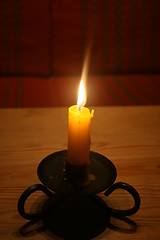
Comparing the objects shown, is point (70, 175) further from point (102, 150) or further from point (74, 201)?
point (102, 150)

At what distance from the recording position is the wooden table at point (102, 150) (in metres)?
0.66

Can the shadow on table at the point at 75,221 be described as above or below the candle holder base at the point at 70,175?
below

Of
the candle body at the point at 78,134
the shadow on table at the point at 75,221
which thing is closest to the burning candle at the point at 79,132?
the candle body at the point at 78,134

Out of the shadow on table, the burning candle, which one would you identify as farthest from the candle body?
the shadow on table

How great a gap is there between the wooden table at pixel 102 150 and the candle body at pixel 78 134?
0.17 meters

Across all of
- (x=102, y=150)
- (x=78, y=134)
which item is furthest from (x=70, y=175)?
(x=102, y=150)

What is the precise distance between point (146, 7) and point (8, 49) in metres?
0.82

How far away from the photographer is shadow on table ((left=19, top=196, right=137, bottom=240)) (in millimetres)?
624

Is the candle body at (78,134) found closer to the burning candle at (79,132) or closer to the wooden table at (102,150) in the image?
the burning candle at (79,132)

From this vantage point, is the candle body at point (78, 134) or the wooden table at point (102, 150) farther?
the wooden table at point (102, 150)

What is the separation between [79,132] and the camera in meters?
0.55

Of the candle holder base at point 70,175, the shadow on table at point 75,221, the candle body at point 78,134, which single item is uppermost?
the candle body at point 78,134

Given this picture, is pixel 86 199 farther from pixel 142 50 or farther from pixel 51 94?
pixel 142 50

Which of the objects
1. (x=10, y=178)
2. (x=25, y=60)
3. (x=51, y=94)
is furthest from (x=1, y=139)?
(x=25, y=60)
